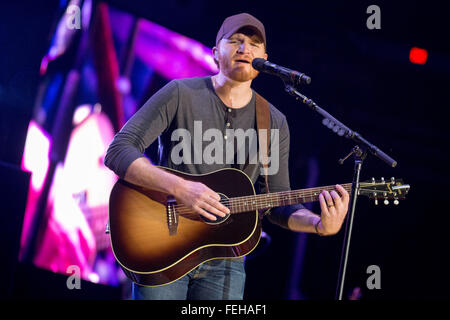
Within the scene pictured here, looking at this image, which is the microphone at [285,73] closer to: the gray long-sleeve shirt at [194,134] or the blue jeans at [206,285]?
the gray long-sleeve shirt at [194,134]

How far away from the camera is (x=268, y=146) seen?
308cm

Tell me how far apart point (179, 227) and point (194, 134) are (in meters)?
0.64

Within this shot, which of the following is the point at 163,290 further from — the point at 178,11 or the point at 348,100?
the point at 348,100

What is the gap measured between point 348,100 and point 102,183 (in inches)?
146

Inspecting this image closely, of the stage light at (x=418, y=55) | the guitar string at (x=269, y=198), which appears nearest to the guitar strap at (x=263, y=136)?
the guitar string at (x=269, y=198)

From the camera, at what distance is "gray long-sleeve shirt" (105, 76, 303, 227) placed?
2746mm

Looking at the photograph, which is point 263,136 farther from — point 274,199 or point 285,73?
point 285,73

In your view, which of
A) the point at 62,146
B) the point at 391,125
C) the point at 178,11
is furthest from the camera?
the point at 391,125

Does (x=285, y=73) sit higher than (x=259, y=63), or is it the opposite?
(x=259, y=63)

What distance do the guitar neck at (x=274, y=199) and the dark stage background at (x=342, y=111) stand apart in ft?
8.42

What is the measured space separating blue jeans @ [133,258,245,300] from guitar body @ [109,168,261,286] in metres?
0.05

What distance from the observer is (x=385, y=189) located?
2619 millimetres

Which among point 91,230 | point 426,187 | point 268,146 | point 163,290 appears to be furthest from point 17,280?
point 426,187

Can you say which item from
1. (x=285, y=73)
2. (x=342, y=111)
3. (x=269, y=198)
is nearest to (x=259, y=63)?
(x=285, y=73)
